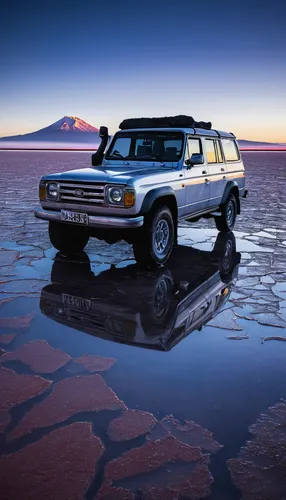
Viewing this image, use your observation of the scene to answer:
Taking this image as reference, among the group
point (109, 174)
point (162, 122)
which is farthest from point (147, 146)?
point (109, 174)

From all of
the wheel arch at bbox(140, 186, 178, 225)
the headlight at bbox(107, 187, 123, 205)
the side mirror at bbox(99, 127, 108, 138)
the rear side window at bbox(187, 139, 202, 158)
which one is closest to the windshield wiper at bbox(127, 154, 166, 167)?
the rear side window at bbox(187, 139, 202, 158)

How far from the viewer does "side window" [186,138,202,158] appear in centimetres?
748

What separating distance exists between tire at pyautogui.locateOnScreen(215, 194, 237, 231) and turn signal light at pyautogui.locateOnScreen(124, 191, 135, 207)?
12.8 ft

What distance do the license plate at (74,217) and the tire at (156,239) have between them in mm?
797

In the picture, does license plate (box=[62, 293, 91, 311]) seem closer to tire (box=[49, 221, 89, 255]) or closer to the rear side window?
tire (box=[49, 221, 89, 255])

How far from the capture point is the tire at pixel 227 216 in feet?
30.9

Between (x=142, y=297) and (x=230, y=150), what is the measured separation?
567 centimetres

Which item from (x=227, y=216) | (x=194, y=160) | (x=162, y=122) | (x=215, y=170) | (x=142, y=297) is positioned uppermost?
(x=162, y=122)

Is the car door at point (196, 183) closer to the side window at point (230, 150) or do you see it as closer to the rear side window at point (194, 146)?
the rear side window at point (194, 146)

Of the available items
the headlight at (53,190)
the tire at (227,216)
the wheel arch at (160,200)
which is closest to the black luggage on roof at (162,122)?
the wheel arch at (160,200)

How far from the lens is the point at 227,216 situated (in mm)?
9531

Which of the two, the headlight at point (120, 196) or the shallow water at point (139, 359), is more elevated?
the headlight at point (120, 196)

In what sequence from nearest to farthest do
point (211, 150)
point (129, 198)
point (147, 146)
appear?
point (129, 198) → point (147, 146) → point (211, 150)

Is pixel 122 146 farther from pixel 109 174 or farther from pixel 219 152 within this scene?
pixel 219 152
